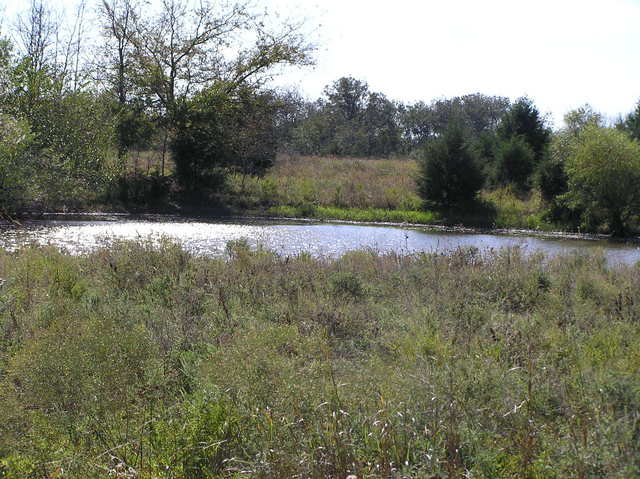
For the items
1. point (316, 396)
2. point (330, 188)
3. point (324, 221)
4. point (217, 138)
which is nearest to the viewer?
point (316, 396)

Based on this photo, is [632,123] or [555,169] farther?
[632,123]

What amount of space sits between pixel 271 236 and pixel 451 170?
505 inches

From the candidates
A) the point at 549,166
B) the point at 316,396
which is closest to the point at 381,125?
the point at 549,166

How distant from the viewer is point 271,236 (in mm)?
22672

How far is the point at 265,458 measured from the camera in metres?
3.51

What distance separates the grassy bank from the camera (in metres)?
31.7

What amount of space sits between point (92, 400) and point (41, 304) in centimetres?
344

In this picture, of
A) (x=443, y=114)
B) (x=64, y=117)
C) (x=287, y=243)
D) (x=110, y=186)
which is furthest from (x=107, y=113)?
(x=443, y=114)

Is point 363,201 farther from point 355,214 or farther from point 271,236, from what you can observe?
point 271,236

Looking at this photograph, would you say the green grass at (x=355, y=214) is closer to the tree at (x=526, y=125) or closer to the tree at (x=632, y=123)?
the tree at (x=526, y=125)

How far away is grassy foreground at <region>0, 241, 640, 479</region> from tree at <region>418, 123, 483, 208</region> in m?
24.6

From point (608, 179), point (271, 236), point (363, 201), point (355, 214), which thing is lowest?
point (271, 236)

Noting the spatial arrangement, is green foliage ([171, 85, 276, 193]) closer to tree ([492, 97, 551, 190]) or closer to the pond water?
the pond water

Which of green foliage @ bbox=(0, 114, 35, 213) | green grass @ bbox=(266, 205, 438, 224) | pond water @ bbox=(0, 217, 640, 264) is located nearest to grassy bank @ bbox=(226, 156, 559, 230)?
green grass @ bbox=(266, 205, 438, 224)
